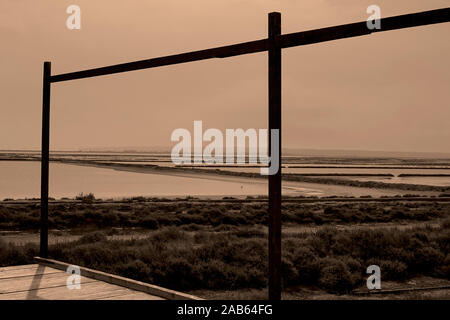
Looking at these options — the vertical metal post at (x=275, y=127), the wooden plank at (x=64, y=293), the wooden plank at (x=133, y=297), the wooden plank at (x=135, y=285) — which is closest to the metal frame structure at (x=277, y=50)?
the vertical metal post at (x=275, y=127)

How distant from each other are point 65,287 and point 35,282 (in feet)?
1.58

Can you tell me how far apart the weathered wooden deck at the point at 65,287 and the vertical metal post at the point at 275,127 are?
2.66ft

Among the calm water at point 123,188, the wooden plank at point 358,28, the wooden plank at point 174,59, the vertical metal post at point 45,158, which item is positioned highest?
the wooden plank at point 174,59

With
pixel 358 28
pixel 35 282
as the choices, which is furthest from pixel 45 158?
pixel 358 28

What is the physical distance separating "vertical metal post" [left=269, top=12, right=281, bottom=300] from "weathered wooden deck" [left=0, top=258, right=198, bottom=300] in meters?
0.81

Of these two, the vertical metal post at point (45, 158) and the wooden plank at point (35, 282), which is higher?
the vertical metal post at point (45, 158)

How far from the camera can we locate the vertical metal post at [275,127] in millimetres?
3984

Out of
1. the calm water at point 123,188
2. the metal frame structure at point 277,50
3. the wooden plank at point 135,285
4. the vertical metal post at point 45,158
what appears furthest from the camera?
the calm water at point 123,188

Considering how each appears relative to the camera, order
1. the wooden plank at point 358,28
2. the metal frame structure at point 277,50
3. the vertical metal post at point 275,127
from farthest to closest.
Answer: the vertical metal post at point 275,127
the metal frame structure at point 277,50
the wooden plank at point 358,28

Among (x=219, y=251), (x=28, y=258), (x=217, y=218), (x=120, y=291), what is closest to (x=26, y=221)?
(x=217, y=218)

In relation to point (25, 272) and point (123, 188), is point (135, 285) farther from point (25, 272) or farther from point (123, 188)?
point (123, 188)

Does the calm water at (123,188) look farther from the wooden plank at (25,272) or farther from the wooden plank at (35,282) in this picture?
the wooden plank at (35,282)

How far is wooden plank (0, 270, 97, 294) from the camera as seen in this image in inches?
199

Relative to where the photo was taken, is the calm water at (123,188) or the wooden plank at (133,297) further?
the calm water at (123,188)
